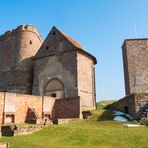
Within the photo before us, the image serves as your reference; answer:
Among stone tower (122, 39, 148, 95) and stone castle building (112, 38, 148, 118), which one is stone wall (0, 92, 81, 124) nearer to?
stone castle building (112, 38, 148, 118)

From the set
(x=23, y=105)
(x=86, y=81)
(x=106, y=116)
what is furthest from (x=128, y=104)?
(x=23, y=105)

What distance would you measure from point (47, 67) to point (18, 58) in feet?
17.8

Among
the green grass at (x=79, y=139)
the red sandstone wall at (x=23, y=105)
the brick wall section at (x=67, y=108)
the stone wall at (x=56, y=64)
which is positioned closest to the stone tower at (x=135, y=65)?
the stone wall at (x=56, y=64)

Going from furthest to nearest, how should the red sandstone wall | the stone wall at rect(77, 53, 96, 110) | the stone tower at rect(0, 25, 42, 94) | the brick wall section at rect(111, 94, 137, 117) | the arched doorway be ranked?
the stone tower at rect(0, 25, 42, 94) < the arched doorway < the stone wall at rect(77, 53, 96, 110) < the red sandstone wall < the brick wall section at rect(111, 94, 137, 117)

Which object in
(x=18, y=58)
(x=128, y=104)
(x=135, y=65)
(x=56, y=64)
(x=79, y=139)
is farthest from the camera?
(x=18, y=58)

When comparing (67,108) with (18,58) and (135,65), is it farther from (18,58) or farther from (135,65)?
(18,58)

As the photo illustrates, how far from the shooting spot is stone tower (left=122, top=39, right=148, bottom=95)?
1178 inches

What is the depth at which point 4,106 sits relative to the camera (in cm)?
2030

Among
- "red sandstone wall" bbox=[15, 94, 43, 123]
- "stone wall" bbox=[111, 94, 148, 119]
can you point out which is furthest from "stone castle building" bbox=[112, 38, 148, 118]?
"red sandstone wall" bbox=[15, 94, 43, 123]

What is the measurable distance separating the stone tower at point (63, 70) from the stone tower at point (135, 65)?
4.60 metres

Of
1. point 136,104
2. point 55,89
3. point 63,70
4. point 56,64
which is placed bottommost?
point 136,104

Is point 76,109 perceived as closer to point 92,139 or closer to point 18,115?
point 18,115

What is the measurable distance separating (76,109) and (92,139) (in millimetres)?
10732

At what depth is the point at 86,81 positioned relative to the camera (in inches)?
1164
